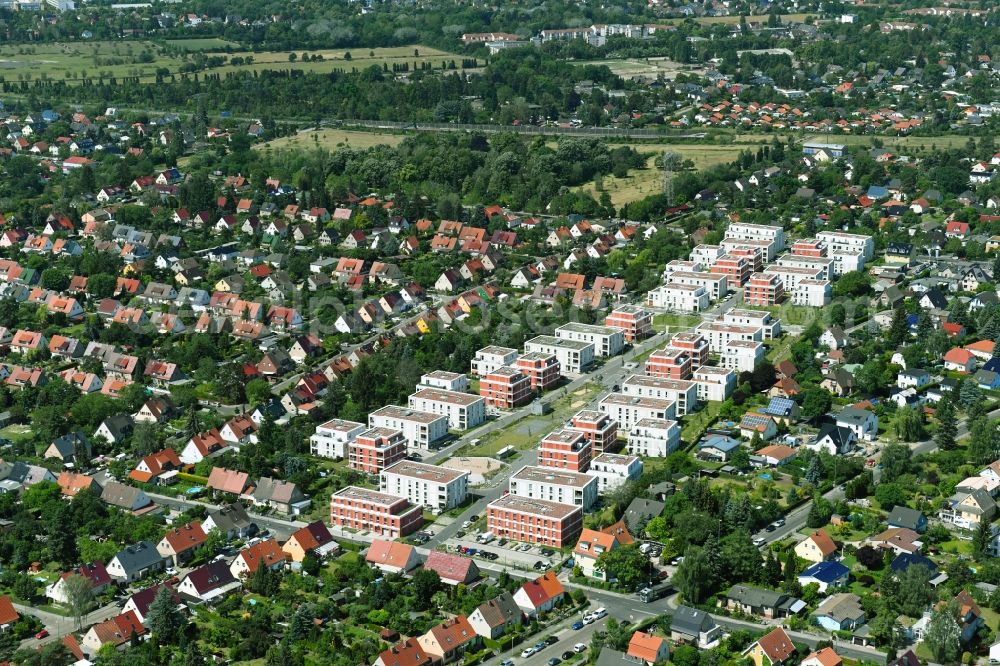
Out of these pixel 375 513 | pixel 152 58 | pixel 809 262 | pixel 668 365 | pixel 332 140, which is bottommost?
pixel 375 513

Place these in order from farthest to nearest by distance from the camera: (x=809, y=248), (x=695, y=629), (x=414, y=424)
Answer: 1. (x=809, y=248)
2. (x=414, y=424)
3. (x=695, y=629)

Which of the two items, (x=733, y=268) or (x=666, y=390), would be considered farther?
(x=733, y=268)

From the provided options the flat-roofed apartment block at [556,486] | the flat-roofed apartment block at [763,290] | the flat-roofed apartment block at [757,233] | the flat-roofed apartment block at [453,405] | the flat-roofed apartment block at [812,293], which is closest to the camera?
the flat-roofed apartment block at [556,486]

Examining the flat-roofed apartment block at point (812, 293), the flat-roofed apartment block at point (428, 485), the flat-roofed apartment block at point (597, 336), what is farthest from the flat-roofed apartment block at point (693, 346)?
the flat-roofed apartment block at point (428, 485)

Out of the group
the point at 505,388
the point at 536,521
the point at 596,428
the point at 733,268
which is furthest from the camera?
the point at 733,268

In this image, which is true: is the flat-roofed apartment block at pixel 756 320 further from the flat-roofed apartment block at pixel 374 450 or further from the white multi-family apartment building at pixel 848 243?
the flat-roofed apartment block at pixel 374 450

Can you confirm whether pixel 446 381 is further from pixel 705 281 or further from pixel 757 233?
pixel 757 233

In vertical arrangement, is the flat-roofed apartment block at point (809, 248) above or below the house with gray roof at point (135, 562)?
above

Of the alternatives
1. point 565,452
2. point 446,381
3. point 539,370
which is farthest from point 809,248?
point 565,452
